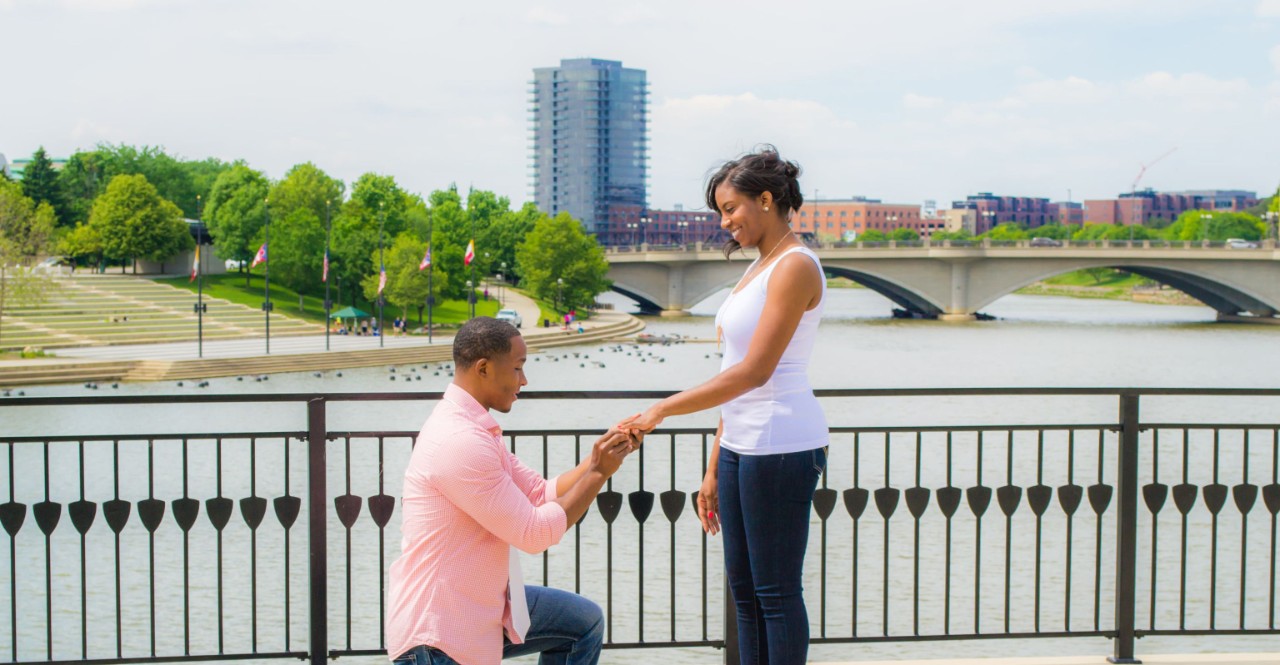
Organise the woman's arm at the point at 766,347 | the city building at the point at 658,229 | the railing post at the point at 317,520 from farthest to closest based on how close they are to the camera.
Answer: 1. the city building at the point at 658,229
2. the railing post at the point at 317,520
3. the woman's arm at the point at 766,347

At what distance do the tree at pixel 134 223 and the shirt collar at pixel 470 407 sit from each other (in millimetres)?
73312

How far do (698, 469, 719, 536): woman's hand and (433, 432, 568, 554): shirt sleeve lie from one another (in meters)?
0.85

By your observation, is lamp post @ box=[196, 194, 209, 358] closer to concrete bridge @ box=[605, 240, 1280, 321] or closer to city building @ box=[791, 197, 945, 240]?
concrete bridge @ box=[605, 240, 1280, 321]

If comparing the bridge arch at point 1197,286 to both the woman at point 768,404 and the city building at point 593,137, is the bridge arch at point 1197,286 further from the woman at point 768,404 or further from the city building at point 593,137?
the city building at point 593,137

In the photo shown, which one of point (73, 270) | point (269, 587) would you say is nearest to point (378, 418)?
point (269, 587)

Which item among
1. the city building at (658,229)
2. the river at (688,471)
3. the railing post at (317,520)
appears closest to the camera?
the railing post at (317,520)

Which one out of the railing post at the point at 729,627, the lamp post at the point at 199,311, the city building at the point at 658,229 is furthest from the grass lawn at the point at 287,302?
the city building at the point at 658,229

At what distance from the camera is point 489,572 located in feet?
10.1

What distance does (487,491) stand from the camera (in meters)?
2.95

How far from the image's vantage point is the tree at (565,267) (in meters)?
70.5

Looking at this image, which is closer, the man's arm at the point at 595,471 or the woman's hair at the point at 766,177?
the man's arm at the point at 595,471

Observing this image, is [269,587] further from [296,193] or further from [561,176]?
[561,176]

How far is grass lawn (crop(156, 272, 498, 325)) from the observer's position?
63.8 meters

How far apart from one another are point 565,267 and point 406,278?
48.3 ft
